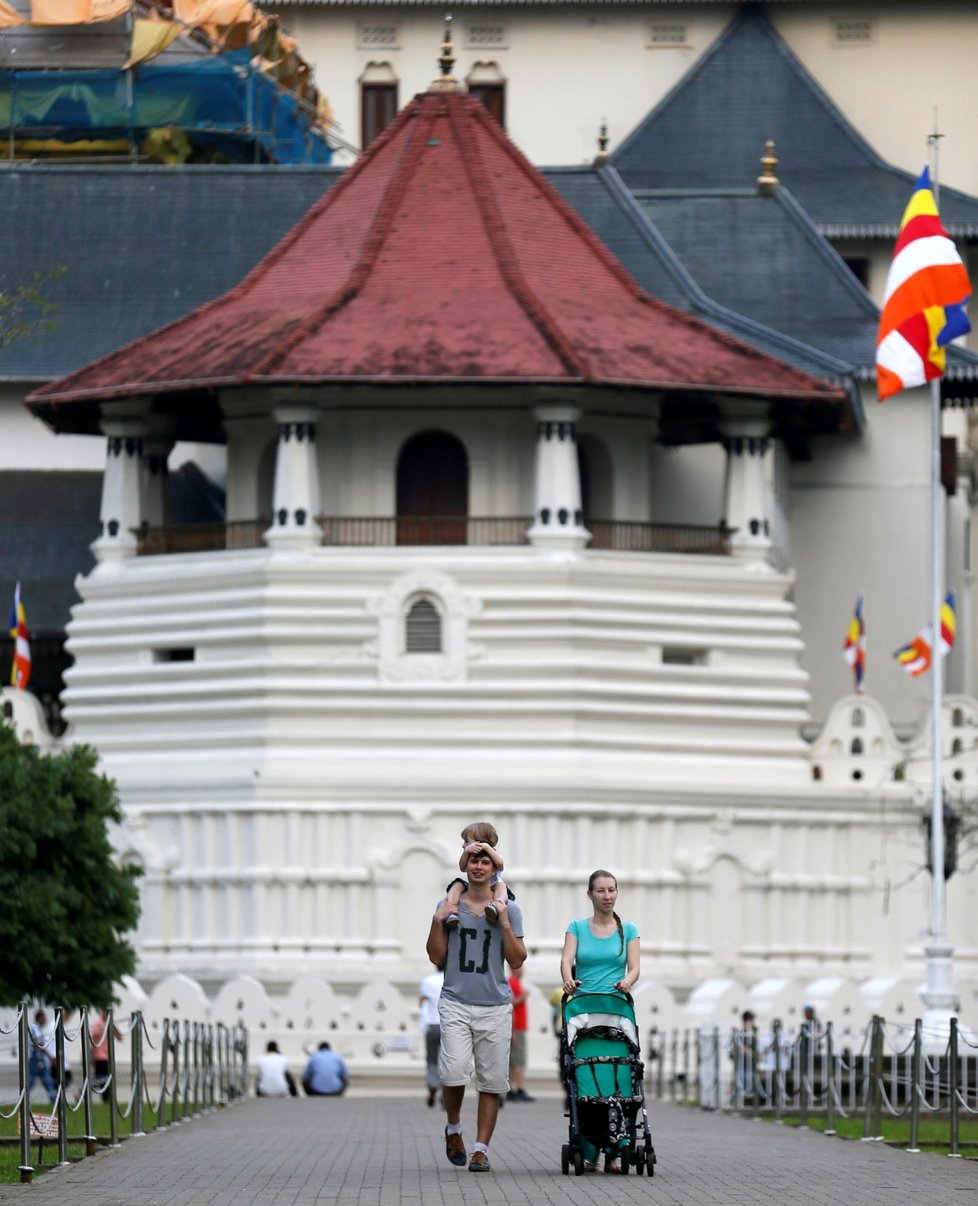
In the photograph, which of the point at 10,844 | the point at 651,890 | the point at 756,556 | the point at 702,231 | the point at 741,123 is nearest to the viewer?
the point at 10,844

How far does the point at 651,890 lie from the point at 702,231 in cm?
1555

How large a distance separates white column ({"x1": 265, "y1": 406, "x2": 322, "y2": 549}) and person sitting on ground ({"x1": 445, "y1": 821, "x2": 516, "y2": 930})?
1067 inches

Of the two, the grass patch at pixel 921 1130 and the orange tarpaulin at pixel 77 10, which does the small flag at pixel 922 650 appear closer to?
the grass patch at pixel 921 1130

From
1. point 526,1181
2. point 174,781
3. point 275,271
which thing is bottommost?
point 526,1181

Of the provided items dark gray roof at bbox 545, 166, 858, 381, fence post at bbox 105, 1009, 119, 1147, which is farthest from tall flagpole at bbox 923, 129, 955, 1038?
fence post at bbox 105, 1009, 119, 1147

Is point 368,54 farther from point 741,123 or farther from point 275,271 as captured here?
point 275,271

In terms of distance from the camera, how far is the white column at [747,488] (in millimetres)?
49062

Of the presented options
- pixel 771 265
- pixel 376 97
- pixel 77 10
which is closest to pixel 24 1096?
pixel 771 265

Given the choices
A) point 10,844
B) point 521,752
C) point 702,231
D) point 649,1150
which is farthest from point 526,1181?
point 702,231

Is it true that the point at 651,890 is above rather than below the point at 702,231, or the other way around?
below

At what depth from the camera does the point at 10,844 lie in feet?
123

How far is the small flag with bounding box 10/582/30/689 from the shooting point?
48.1 meters

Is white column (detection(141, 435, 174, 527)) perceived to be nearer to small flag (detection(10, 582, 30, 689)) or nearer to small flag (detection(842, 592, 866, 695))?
small flag (detection(10, 582, 30, 689))

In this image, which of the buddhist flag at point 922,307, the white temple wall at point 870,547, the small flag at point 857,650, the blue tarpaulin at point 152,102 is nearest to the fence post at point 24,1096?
the buddhist flag at point 922,307
